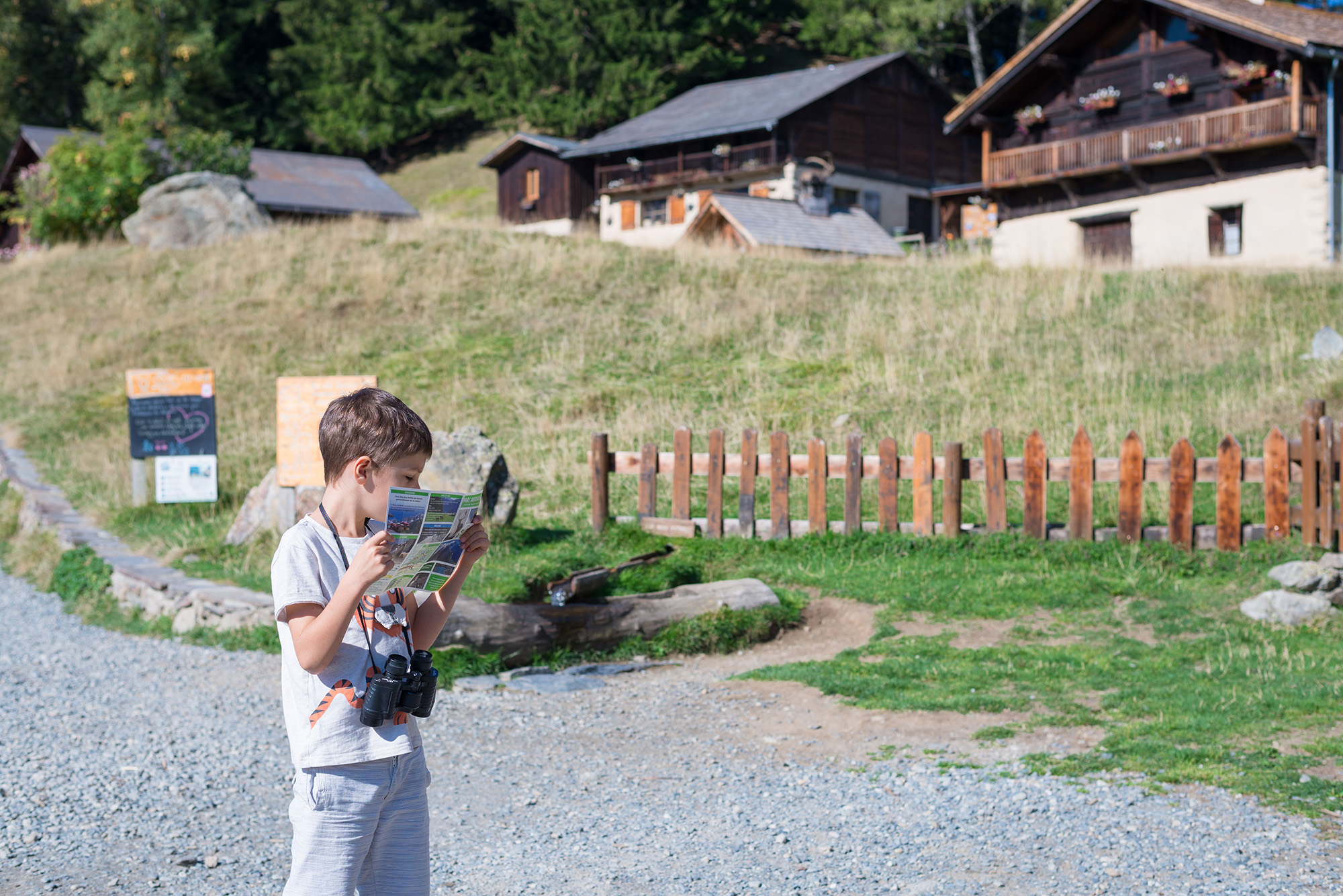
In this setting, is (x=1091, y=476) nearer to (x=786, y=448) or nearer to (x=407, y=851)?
(x=786, y=448)

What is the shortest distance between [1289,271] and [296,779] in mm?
19427

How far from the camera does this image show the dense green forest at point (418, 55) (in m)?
50.8

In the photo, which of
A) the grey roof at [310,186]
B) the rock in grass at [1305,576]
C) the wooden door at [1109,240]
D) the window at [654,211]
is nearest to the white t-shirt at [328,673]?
the rock in grass at [1305,576]

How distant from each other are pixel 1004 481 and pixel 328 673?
7656 mm

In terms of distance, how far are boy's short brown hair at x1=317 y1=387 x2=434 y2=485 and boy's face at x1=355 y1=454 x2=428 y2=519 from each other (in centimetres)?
1

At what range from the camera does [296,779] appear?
2600 mm

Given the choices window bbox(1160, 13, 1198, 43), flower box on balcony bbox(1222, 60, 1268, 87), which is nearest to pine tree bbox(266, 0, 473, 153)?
window bbox(1160, 13, 1198, 43)

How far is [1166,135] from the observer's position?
26.6m

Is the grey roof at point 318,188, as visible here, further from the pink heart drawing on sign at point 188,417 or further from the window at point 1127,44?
the pink heart drawing on sign at point 188,417

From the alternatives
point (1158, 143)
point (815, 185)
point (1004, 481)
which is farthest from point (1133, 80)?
point (1004, 481)

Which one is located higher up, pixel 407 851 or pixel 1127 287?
pixel 1127 287

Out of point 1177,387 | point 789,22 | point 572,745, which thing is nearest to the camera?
point 572,745

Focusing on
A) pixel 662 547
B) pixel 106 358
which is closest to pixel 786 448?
pixel 662 547

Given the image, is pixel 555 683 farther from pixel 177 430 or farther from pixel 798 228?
pixel 798 228
